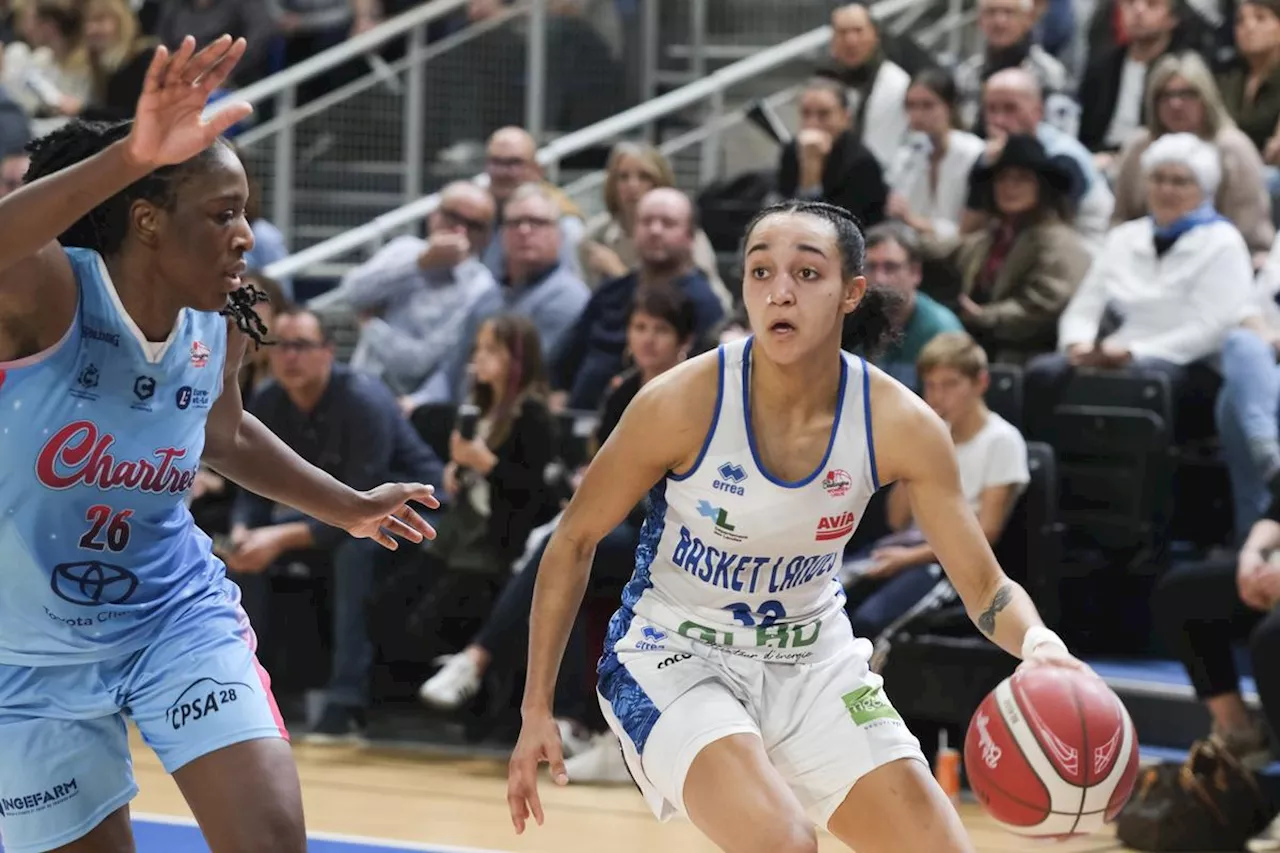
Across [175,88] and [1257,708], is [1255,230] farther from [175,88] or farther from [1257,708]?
[175,88]

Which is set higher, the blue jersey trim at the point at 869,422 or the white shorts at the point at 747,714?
the blue jersey trim at the point at 869,422

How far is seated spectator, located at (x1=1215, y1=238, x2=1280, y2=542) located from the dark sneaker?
3355mm

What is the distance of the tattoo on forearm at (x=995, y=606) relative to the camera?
151 inches

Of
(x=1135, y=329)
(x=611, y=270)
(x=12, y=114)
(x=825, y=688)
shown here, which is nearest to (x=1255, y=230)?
(x=1135, y=329)

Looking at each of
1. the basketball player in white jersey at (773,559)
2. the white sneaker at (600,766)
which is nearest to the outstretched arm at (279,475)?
the basketball player in white jersey at (773,559)

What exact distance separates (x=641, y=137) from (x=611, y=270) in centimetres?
217

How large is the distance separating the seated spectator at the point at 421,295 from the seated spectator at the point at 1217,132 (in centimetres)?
284

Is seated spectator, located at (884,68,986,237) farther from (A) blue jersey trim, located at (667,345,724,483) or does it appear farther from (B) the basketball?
(B) the basketball

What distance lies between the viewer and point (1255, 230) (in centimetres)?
780

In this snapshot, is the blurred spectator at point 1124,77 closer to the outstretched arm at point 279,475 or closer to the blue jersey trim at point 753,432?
the blue jersey trim at point 753,432

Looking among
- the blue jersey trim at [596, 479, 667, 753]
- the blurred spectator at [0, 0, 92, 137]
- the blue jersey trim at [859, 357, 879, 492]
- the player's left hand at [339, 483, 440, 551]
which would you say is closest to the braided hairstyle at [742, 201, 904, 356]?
the blue jersey trim at [859, 357, 879, 492]

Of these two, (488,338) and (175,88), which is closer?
(175,88)

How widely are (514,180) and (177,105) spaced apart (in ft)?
20.1

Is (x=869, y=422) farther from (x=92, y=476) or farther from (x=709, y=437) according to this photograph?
(x=92, y=476)
